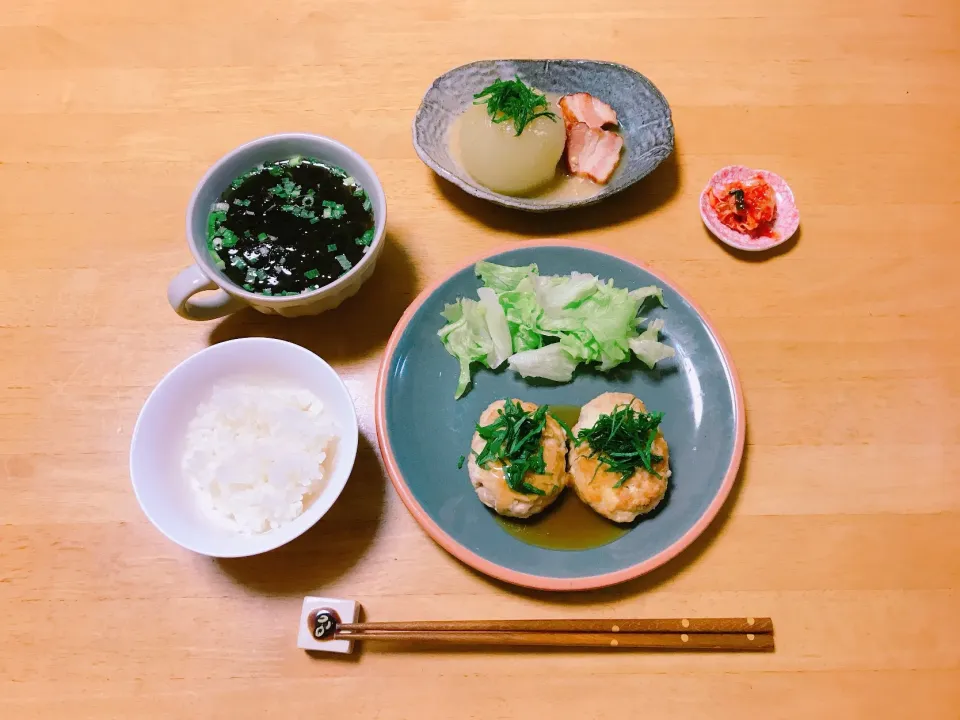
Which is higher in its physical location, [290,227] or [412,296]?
[290,227]

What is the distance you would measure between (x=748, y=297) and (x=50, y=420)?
7.16 feet

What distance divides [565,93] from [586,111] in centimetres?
15

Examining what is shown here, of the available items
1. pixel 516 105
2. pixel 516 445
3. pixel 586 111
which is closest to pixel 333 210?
pixel 516 105

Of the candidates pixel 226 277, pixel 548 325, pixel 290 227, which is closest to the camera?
pixel 226 277

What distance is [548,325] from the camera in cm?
195

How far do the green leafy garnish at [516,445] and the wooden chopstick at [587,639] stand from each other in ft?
1.17

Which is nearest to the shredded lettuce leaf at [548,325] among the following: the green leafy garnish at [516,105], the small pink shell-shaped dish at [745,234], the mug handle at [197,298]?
the small pink shell-shaped dish at [745,234]

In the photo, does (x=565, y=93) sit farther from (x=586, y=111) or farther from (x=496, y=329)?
(x=496, y=329)

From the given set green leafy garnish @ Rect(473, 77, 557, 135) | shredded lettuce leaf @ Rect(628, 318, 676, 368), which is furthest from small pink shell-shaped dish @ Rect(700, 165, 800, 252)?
green leafy garnish @ Rect(473, 77, 557, 135)

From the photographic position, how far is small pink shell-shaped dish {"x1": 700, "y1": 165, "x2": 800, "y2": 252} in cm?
211

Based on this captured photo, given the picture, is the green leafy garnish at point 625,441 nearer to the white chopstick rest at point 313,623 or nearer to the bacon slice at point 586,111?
the white chopstick rest at point 313,623

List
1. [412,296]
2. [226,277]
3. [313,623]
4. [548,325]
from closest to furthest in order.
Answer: [313,623], [226,277], [548,325], [412,296]

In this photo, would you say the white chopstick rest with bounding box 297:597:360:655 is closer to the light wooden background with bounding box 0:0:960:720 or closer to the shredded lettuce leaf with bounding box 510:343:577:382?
the light wooden background with bounding box 0:0:960:720

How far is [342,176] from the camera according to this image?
190 cm
